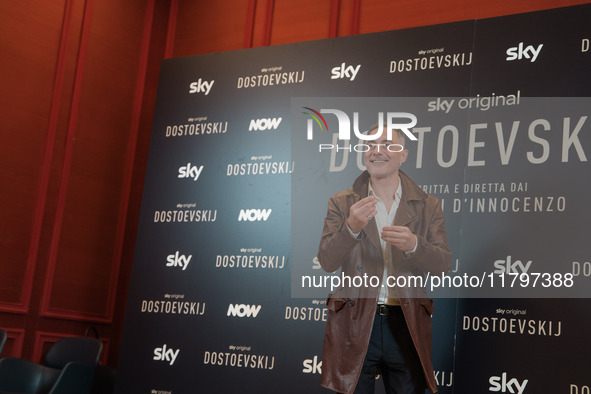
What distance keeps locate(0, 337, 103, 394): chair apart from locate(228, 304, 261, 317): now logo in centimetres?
118

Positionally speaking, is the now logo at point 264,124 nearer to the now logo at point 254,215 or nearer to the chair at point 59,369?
the now logo at point 254,215

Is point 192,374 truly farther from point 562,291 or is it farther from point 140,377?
point 562,291

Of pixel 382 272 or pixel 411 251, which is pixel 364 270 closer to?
pixel 382 272

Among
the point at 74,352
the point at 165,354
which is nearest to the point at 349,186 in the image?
the point at 165,354

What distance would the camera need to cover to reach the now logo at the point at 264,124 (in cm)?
A: 486

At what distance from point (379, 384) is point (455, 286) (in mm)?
723

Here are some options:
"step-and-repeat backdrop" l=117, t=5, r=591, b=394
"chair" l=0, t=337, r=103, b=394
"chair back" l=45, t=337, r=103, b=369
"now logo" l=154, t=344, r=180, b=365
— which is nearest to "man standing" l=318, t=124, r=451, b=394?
"step-and-repeat backdrop" l=117, t=5, r=591, b=394

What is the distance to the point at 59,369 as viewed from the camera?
5.23 metres

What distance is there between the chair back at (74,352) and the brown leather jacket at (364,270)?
9.73 feet

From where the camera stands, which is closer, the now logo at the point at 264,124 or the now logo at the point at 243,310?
the now logo at the point at 243,310

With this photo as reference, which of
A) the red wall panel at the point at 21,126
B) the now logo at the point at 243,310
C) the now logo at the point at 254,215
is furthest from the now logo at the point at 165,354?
the red wall panel at the point at 21,126

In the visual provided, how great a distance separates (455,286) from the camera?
394 centimetres

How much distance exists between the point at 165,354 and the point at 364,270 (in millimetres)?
2343

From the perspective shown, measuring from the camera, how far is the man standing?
2797 millimetres
